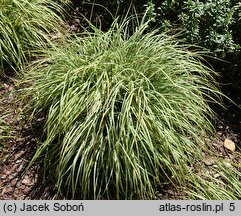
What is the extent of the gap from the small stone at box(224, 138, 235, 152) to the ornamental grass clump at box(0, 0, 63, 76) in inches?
73.3

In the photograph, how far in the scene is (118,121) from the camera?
11.3 feet

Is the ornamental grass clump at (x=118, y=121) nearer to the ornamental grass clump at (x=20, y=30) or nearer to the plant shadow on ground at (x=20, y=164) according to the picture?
the plant shadow on ground at (x=20, y=164)

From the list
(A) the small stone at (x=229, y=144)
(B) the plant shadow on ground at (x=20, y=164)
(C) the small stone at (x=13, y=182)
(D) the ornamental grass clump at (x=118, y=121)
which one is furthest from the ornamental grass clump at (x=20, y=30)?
(A) the small stone at (x=229, y=144)

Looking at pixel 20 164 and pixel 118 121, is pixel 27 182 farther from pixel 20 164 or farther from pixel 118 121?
pixel 118 121

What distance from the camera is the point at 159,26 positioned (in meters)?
4.54

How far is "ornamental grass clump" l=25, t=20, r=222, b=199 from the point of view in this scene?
3.33 m

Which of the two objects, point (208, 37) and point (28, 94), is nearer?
point (28, 94)

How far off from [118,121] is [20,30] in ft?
5.10

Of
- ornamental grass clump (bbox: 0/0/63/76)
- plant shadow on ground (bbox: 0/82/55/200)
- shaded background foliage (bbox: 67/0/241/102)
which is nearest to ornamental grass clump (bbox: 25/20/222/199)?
plant shadow on ground (bbox: 0/82/55/200)

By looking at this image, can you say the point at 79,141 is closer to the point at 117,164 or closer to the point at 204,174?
the point at 117,164

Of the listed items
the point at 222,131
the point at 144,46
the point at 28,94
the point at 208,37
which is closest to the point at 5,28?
the point at 28,94

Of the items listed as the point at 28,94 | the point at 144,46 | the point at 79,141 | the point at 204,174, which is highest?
the point at 144,46

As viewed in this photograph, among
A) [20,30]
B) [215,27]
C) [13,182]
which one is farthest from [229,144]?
[20,30]

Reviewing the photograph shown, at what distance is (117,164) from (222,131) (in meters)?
1.23
